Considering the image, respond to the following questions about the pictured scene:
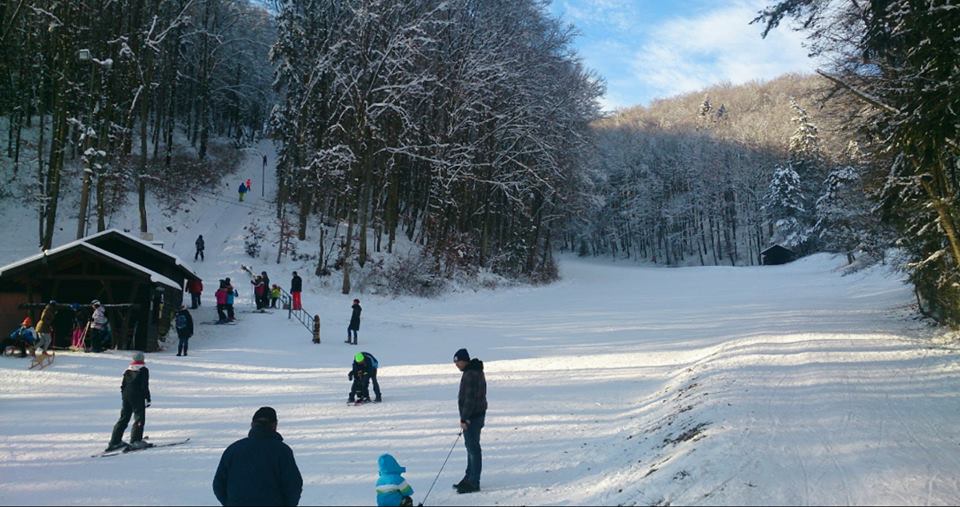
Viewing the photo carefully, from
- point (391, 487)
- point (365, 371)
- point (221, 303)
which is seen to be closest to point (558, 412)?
point (365, 371)

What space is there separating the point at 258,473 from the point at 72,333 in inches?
690

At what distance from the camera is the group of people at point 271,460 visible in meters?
5.00

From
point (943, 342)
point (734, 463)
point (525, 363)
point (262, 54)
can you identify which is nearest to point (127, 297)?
point (525, 363)

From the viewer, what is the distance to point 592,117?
43500 mm

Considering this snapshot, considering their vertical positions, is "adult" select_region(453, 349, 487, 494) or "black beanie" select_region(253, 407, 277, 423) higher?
"black beanie" select_region(253, 407, 277, 423)

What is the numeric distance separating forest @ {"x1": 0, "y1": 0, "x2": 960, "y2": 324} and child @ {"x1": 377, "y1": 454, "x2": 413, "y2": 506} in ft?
27.7

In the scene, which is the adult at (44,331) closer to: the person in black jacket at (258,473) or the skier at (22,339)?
the skier at (22,339)

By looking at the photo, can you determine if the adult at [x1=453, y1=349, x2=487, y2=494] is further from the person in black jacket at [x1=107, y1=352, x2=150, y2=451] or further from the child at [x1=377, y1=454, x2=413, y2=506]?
the person in black jacket at [x1=107, y1=352, x2=150, y2=451]

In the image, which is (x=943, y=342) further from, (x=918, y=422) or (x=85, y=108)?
(x=85, y=108)

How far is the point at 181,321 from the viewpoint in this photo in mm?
18531

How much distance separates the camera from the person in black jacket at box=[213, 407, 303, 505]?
4.97 metres

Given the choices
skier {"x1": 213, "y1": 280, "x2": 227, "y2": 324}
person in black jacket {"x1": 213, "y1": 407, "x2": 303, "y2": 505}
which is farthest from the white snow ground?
person in black jacket {"x1": 213, "y1": 407, "x2": 303, "y2": 505}

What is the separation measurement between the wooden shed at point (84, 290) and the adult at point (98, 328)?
60 centimetres

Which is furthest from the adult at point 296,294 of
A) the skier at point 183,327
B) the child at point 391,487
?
the child at point 391,487
